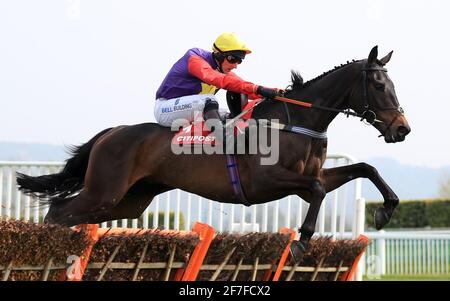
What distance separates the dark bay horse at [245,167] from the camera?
280 inches

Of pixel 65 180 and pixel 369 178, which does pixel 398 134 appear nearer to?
pixel 369 178

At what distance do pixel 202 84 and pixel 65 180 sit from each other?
1.60m

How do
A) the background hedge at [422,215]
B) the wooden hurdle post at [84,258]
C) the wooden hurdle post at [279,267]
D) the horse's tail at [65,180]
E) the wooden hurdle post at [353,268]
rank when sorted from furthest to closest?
the background hedge at [422,215] < the wooden hurdle post at [353,268] < the horse's tail at [65,180] < the wooden hurdle post at [279,267] < the wooden hurdle post at [84,258]

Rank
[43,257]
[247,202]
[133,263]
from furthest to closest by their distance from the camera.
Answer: [247,202] → [133,263] → [43,257]

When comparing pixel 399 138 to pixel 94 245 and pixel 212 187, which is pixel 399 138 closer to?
pixel 212 187

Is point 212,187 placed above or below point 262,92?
below

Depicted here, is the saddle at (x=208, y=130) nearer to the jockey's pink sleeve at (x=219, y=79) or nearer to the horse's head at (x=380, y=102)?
the jockey's pink sleeve at (x=219, y=79)

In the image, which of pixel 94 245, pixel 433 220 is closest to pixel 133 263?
pixel 94 245

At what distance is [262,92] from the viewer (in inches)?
285

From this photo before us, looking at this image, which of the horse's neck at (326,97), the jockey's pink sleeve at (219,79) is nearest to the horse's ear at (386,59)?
the horse's neck at (326,97)

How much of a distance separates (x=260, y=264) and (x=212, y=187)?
0.91m

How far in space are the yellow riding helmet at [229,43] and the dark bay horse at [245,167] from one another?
1.61 ft

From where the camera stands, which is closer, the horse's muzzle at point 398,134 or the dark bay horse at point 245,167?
the horse's muzzle at point 398,134
